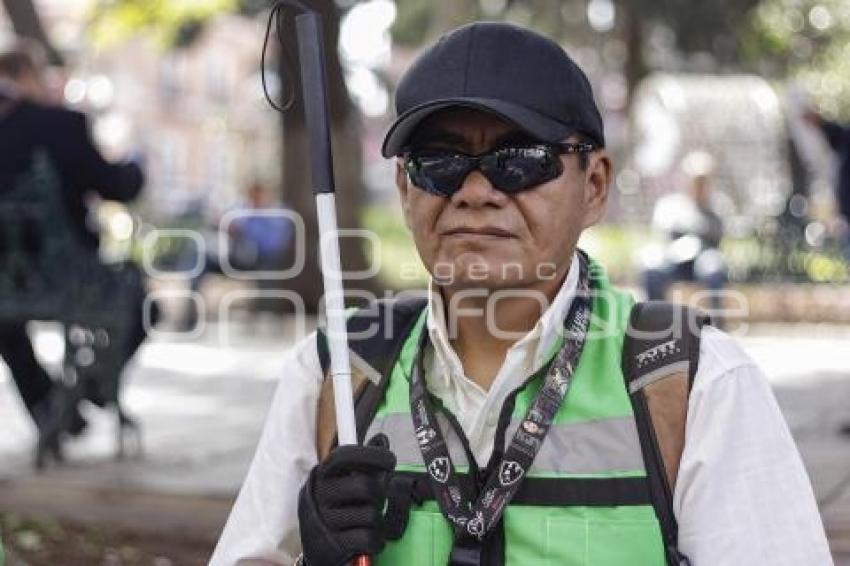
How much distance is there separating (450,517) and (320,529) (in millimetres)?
174

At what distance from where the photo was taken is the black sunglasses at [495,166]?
2084mm

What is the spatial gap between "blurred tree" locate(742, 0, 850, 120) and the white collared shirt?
23830 mm

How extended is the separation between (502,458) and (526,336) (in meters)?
0.21

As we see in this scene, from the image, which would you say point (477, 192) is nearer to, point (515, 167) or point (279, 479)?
point (515, 167)

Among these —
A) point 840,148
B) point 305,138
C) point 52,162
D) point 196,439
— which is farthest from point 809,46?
point 52,162

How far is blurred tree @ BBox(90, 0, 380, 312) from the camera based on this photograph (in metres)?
14.1

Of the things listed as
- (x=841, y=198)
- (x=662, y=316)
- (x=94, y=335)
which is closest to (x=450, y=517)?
(x=662, y=316)

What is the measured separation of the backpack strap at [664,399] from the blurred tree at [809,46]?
2383 centimetres

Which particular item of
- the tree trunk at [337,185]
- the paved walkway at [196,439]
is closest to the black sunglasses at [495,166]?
the paved walkway at [196,439]

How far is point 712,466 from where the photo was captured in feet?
6.46

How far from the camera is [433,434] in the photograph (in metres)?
2.07

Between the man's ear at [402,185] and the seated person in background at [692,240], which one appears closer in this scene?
the man's ear at [402,185]

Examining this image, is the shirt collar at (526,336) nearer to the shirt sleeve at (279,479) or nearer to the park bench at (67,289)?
the shirt sleeve at (279,479)

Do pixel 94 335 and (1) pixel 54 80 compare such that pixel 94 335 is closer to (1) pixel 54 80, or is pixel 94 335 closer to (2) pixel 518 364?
(1) pixel 54 80
